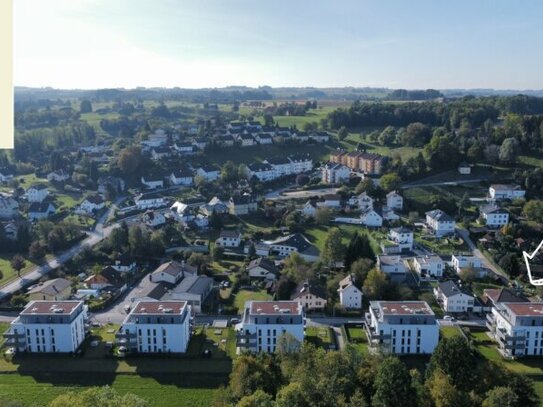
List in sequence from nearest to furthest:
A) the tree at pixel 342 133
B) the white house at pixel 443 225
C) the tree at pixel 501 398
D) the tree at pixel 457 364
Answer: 1. the tree at pixel 501 398
2. the tree at pixel 457 364
3. the white house at pixel 443 225
4. the tree at pixel 342 133

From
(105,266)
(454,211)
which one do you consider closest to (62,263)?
(105,266)

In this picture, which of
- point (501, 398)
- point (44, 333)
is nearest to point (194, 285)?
point (44, 333)

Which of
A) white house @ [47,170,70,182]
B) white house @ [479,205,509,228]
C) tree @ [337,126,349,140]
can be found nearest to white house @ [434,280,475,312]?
white house @ [479,205,509,228]

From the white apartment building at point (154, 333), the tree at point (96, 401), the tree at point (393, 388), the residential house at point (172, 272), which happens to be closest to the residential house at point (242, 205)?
the residential house at point (172, 272)

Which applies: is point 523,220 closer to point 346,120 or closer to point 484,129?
point 484,129

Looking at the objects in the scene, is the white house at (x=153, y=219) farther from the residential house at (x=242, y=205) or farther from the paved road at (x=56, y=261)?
the residential house at (x=242, y=205)

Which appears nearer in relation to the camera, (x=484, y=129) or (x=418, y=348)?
(x=418, y=348)

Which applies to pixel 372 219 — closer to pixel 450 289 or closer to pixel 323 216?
pixel 323 216
